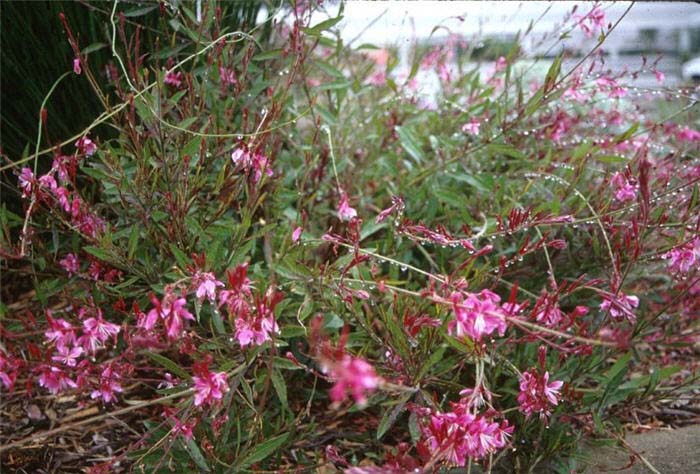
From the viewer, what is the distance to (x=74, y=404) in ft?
7.40

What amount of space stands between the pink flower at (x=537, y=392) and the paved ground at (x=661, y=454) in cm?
35

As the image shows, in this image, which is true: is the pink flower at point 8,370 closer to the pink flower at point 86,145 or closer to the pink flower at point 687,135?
the pink flower at point 86,145

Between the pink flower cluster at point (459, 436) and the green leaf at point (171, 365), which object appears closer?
the pink flower cluster at point (459, 436)

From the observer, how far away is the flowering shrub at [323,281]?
5.05 feet

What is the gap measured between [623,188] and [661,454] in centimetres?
77

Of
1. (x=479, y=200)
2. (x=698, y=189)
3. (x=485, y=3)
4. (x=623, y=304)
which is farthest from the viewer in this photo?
(x=485, y=3)

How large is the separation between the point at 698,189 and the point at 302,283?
1.07m

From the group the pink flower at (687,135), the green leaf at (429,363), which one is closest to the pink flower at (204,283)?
the green leaf at (429,363)

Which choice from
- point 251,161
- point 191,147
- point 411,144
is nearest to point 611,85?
point 411,144

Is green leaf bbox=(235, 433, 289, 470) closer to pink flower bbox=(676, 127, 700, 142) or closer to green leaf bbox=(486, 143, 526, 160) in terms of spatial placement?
green leaf bbox=(486, 143, 526, 160)

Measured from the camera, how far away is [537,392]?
158cm

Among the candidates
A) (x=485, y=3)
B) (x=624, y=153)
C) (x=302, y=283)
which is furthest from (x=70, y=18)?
(x=624, y=153)

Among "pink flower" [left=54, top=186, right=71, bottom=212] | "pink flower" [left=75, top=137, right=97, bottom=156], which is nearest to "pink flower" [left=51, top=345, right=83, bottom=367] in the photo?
"pink flower" [left=54, top=186, right=71, bottom=212]

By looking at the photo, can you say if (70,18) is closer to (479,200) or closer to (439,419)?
(479,200)
